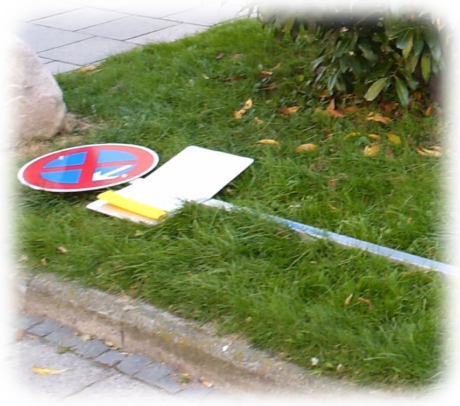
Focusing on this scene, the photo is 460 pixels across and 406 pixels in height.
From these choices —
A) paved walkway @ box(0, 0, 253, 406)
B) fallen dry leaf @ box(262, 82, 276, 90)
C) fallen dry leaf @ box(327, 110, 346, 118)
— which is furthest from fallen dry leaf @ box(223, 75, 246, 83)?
paved walkway @ box(0, 0, 253, 406)

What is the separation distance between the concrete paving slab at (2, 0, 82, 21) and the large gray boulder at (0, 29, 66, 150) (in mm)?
4065

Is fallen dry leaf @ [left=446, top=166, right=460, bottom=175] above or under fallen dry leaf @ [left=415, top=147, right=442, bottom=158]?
under

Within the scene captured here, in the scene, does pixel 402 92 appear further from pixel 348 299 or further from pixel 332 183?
pixel 348 299

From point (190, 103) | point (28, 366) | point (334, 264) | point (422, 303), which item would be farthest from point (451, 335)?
point (190, 103)

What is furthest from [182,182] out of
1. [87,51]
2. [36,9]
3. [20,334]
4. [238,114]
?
[36,9]

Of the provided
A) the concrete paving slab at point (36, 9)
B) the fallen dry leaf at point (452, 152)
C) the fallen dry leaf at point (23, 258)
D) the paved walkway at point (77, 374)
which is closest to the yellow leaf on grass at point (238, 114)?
the fallen dry leaf at point (452, 152)

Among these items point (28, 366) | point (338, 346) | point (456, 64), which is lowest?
point (28, 366)

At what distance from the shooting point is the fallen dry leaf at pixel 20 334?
13.0 ft

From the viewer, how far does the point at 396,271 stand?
363 centimetres

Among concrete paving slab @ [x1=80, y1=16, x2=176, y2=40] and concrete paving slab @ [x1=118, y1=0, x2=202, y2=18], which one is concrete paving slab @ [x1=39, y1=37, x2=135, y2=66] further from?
concrete paving slab @ [x1=118, y1=0, x2=202, y2=18]

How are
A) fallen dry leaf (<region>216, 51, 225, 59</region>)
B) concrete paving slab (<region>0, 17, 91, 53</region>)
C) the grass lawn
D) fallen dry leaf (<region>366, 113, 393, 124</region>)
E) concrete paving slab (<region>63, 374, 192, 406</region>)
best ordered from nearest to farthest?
the grass lawn, concrete paving slab (<region>63, 374, 192, 406</region>), fallen dry leaf (<region>366, 113, 393, 124</region>), fallen dry leaf (<region>216, 51, 225, 59</region>), concrete paving slab (<region>0, 17, 91, 53</region>)

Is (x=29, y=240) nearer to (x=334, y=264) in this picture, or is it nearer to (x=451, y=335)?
(x=334, y=264)

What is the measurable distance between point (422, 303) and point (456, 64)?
2.03 m

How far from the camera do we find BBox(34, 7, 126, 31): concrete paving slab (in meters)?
8.96
